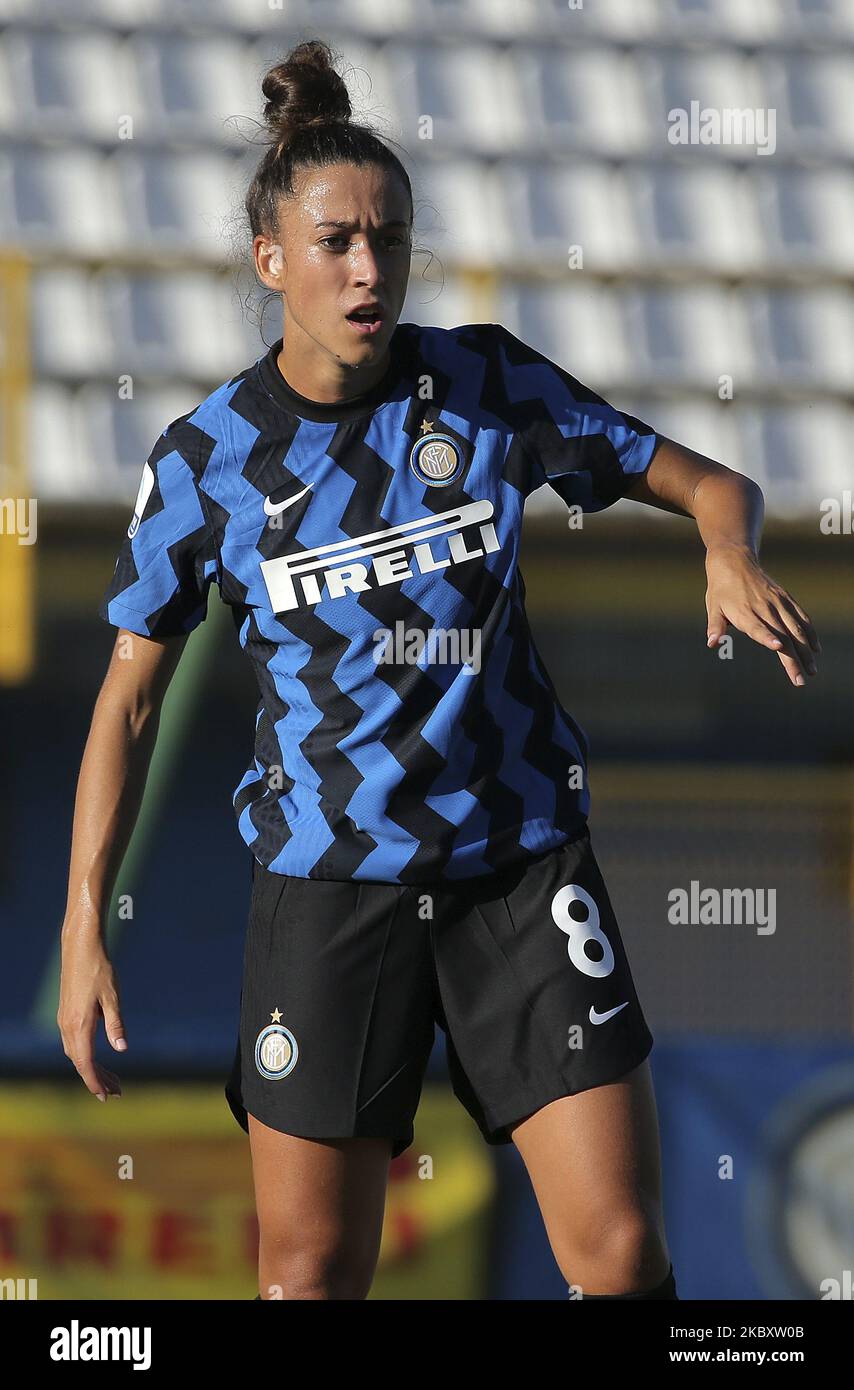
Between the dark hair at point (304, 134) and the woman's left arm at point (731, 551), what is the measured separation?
43 cm

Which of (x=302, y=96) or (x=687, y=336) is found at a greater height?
(x=687, y=336)

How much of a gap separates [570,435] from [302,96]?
51 centimetres

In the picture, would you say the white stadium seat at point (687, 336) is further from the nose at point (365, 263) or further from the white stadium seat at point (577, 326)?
the nose at point (365, 263)

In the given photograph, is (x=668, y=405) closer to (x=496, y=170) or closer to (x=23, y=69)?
(x=496, y=170)

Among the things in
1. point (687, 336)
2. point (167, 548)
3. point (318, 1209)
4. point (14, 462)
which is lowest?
point (318, 1209)

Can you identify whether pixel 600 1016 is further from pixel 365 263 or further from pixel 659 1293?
pixel 365 263

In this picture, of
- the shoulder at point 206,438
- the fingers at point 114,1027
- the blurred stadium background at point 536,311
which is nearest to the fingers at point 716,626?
the shoulder at point 206,438

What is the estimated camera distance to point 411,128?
5438 mm

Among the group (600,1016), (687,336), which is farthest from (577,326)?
(600,1016)

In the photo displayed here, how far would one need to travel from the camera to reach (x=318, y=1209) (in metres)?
1.91

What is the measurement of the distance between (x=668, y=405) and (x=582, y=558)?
1.85 ft

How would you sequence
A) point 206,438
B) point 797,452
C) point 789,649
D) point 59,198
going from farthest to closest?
1. point 797,452
2. point 59,198
3. point 206,438
4. point 789,649

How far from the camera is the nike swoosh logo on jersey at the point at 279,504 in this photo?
1.91 m

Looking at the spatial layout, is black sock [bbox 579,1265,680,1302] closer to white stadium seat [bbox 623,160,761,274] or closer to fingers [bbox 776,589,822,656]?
fingers [bbox 776,589,822,656]
